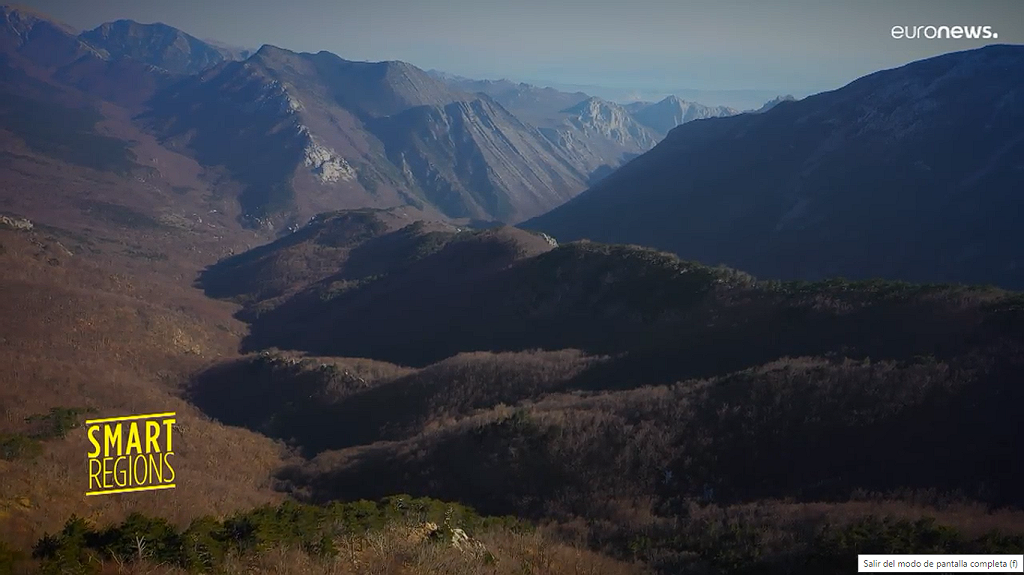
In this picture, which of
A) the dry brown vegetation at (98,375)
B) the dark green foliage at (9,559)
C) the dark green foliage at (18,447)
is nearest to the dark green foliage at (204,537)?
the dark green foliage at (9,559)

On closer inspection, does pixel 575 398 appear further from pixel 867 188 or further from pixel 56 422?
pixel 867 188

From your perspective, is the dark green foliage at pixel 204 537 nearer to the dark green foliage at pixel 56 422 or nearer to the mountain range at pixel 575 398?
the mountain range at pixel 575 398

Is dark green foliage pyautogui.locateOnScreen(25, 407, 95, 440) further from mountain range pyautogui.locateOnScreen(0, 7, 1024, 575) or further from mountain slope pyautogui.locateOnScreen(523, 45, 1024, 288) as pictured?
mountain slope pyautogui.locateOnScreen(523, 45, 1024, 288)

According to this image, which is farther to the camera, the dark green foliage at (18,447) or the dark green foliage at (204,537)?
the dark green foliage at (18,447)

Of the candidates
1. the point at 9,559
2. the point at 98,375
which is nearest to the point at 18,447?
the point at 98,375

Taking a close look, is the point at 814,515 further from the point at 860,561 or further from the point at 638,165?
the point at 638,165

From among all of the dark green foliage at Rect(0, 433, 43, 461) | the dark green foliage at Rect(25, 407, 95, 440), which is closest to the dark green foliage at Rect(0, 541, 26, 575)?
the dark green foliage at Rect(0, 433, 43, 461)

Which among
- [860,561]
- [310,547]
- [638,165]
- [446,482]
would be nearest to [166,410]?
[446,482]
